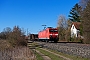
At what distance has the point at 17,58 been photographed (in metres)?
19.0

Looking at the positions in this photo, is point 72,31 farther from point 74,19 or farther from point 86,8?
point 86,8

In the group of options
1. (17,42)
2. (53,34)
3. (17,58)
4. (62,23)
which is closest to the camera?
(17,58)

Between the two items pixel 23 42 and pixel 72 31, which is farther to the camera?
pixel 72 31

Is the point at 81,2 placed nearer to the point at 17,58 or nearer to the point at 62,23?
the point at 17,58

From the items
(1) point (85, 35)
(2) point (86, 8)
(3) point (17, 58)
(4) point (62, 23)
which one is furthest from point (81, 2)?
(4) point (62, 23)

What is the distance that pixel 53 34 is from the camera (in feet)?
172

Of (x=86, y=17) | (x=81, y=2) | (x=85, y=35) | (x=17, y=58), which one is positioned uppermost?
(x=81, y=2)

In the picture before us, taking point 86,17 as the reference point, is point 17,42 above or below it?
below

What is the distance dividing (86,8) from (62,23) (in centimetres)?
4948

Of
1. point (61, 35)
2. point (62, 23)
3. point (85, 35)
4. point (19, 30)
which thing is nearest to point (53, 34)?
point (85, 35)

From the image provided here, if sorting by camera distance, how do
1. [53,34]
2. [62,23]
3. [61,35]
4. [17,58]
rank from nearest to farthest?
[17,58] < [53,34] < [61,35] < [62,23]

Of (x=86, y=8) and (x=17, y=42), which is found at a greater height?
(x=86, y=8)

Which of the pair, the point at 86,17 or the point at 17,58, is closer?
the point at 17,58

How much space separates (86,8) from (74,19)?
179ft
